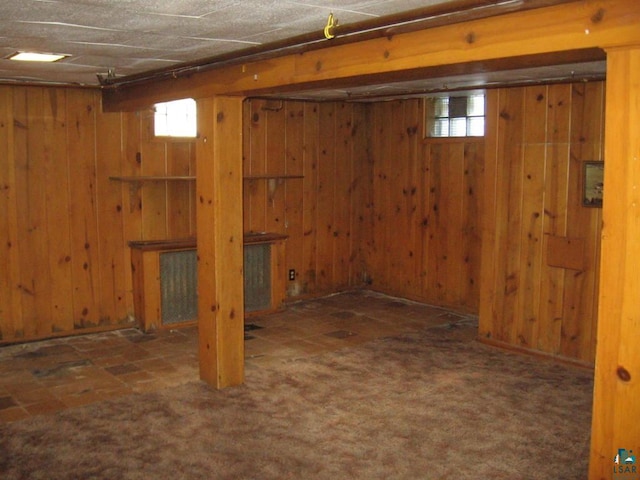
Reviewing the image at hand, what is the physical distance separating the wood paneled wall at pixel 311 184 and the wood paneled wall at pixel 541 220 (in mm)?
2224

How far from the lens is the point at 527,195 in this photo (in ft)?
17.2

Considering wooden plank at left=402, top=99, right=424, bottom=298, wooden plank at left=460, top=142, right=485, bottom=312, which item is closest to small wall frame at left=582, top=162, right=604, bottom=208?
wooden plank at left=460, top=142, right=485, bottom=312

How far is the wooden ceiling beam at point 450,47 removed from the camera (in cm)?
207

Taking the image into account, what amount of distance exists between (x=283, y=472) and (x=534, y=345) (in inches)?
109

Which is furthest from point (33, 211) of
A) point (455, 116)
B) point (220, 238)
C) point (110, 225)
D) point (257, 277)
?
point (455, 116)

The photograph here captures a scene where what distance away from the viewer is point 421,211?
695 cm

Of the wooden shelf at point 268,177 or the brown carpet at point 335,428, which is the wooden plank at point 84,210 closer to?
the wooden shelf at point 268,177

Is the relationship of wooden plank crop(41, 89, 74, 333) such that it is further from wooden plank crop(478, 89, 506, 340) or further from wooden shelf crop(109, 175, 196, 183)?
wooden plank crop(478, 89, 506, 340)

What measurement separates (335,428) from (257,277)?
9.43ft

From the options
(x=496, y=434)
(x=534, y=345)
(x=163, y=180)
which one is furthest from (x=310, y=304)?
(x=496, y=434)

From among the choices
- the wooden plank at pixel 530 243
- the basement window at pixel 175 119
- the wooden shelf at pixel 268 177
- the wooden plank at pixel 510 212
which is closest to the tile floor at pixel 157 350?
the wooden plank at pixel 510 212

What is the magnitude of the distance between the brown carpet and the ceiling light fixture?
2.13m

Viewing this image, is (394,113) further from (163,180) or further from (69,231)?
(69,231)

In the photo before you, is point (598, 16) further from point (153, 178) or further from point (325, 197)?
point (325, 197)
